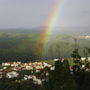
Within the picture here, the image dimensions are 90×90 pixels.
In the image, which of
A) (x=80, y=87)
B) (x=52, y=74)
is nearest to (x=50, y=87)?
(x=52, y=74)

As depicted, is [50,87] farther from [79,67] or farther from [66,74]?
[79,67]

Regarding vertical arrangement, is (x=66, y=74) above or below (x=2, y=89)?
above

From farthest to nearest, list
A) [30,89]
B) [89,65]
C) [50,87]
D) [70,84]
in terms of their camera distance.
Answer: [89,65] → [30,89] → [50,87] → [70,84]

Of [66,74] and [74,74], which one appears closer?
[66,74]

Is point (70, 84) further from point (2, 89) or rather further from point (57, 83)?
point (2, 89)

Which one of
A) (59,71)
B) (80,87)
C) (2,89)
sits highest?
(59,71)

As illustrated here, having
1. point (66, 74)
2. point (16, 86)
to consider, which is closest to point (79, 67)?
point (66, 74)

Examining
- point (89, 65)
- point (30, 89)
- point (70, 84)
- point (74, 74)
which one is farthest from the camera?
point (89, 65)

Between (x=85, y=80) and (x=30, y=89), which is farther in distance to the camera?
(x=30, y=89)

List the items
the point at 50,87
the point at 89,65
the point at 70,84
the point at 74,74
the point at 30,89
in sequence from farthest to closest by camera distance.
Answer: the point at 89,65, the point at 30,89, the point at 74,74, the point at 50,87, the point at 70,84

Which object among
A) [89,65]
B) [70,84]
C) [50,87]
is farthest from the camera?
[89,65]
